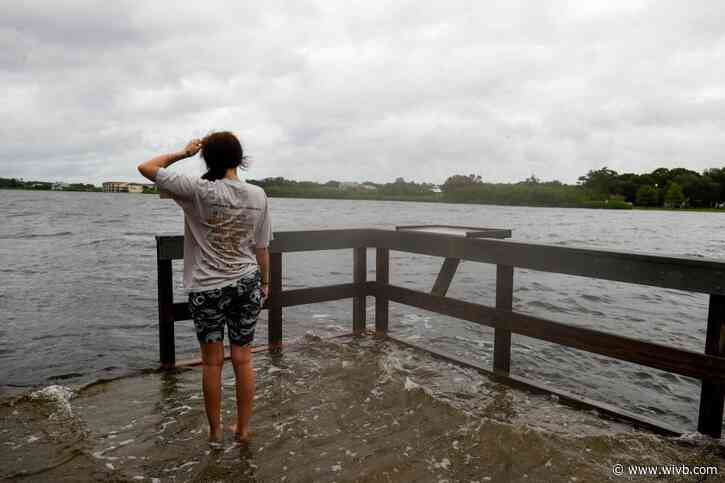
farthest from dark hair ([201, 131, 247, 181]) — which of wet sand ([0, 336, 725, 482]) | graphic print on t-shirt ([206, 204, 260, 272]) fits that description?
wet sand ([0, 336, 725, 482])

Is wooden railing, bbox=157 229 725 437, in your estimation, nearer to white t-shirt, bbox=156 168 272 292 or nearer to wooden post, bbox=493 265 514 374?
wooden post, bbox=493 265 514 374

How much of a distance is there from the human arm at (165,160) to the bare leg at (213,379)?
3.84 feet

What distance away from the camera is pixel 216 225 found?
125 inches

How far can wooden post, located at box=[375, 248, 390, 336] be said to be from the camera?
603 cm

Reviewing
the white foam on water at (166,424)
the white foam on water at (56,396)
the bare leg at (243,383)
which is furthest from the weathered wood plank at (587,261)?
the white foam on water at (56,396)

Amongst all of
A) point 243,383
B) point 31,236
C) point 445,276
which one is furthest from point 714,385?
point 31,236

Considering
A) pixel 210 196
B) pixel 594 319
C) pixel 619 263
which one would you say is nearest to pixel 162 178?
pixel 210 196

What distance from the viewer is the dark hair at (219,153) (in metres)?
3.23

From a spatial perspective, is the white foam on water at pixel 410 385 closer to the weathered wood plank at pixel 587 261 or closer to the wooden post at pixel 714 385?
the weathered wood plank at pixel 587 261

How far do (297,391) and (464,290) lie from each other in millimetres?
11224

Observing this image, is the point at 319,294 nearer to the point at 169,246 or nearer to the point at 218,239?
the point at 169,246

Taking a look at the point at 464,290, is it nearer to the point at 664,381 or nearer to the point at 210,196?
the point at 664,381

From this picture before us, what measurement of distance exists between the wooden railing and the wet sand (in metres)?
0.37

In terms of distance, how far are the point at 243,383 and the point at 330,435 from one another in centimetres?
77
